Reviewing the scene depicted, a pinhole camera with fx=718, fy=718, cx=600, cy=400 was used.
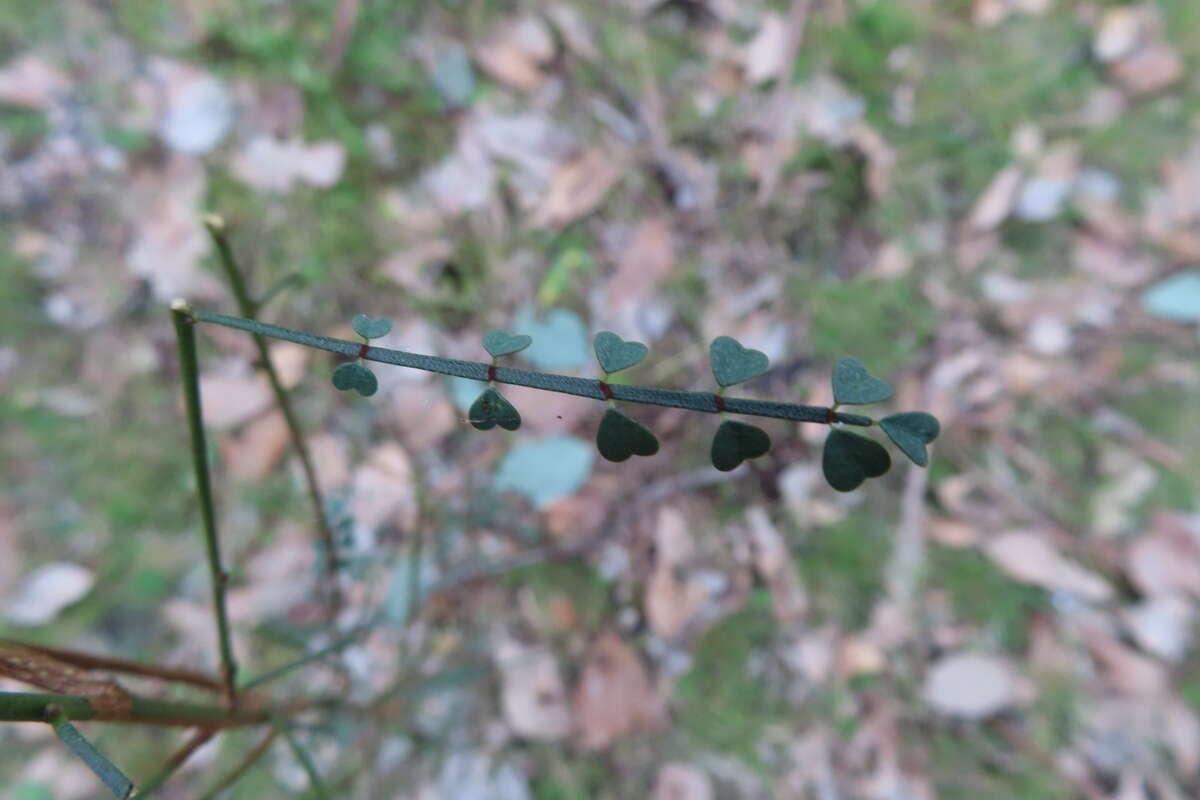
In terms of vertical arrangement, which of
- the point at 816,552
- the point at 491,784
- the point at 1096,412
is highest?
the point at 491,784

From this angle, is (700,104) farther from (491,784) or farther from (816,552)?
(491,784)

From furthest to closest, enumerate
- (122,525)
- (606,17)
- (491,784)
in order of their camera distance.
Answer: (606,17) < (122,525) < (491,784)

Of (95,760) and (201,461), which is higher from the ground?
(201,461)

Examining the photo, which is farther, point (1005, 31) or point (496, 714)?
point (1005, 31)

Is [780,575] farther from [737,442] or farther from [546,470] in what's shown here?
[737,442]

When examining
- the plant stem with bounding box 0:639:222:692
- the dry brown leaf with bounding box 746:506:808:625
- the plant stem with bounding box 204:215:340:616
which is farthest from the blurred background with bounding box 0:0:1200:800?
the plant stem with bounding box 0:639:222:692

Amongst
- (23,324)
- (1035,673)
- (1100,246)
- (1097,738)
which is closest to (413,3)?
(23,324)

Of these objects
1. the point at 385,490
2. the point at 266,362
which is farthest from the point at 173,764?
the point at 385,490
